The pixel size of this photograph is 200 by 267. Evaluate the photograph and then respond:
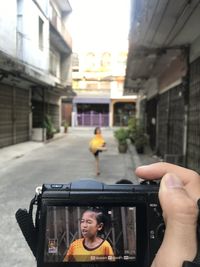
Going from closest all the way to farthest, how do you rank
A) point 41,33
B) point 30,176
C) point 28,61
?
point 30,176 → point 28,61 → point 41,33

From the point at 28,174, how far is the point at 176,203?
933cm

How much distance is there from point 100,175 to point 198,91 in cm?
299

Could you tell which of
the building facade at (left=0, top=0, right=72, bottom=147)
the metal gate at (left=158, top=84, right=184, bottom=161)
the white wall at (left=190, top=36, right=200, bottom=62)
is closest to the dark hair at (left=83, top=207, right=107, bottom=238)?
the building facade at (left=0, top=0, right=72, bottom=147)

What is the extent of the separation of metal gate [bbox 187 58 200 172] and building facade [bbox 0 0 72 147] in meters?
2.73

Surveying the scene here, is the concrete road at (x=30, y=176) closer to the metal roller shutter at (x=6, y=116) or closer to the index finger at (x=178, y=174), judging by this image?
the metal roller shutter at (x=6, y=116)

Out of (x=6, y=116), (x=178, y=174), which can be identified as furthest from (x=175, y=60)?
(x=178, y=174)

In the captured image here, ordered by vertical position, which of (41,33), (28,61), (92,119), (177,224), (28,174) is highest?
(41,33)

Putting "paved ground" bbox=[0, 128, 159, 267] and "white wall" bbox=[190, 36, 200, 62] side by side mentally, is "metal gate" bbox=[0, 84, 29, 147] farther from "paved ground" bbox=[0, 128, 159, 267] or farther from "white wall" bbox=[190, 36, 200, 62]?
"white wall" bbox=[190, 36, 200, 62]

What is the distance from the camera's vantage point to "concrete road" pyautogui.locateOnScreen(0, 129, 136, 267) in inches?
180

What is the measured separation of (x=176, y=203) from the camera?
90 cm

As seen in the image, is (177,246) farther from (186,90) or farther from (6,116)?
(6,116)

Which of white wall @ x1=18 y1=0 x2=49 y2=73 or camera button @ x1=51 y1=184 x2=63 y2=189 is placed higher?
white wall @ x1=18 y1=0 x2=49 y2=73

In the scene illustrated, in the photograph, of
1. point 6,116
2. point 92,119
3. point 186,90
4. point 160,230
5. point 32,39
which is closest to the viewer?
point 160,230

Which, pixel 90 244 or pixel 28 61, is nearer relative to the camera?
pixel 90 244
